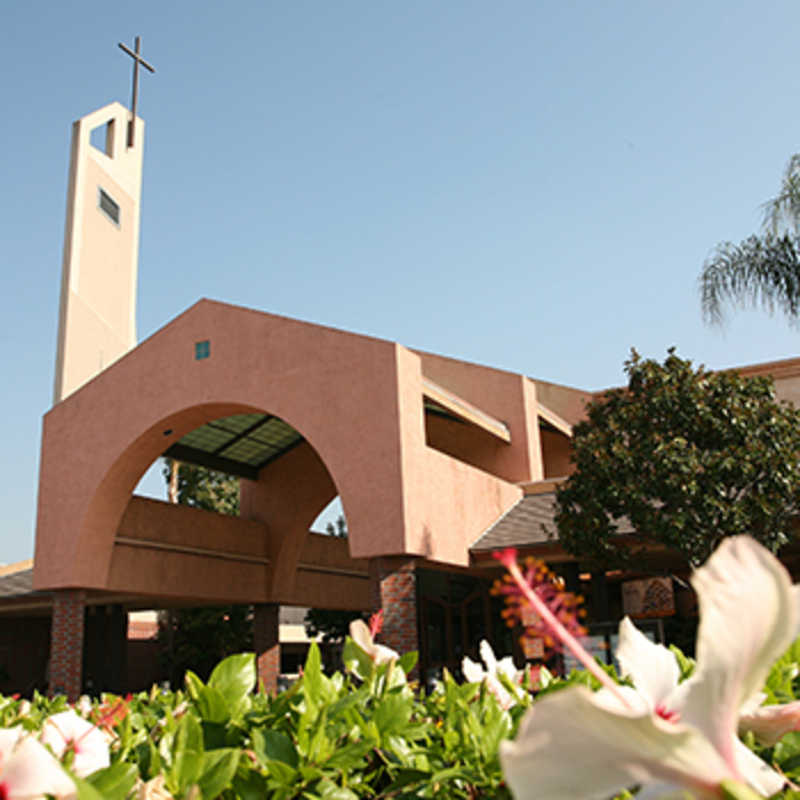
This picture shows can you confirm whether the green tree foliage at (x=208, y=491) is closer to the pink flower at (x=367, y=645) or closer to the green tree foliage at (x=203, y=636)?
the green tree foliage at (x=203, y=636)

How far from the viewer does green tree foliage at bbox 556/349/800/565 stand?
1263 centimetres

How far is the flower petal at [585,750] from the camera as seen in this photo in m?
0.72

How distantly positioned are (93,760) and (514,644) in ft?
59.7

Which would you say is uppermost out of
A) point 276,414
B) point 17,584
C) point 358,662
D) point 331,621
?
point 276,414

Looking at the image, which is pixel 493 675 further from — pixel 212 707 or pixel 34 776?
pixel 34 776

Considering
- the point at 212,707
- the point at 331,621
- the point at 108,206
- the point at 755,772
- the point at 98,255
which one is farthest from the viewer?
the point at 331,621

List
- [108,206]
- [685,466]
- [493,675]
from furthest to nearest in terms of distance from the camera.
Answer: [108,206], [685,466], [493,675]

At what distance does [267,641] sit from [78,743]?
848 inches

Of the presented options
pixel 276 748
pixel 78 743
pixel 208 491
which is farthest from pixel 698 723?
pixel 208 491

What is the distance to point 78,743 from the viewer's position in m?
1.40

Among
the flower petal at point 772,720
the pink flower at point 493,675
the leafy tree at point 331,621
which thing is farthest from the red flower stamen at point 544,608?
the leafy tree at point 331,621

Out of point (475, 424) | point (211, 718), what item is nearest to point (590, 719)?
point (211, 718)

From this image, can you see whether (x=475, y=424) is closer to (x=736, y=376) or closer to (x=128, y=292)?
(x=736, y=376)

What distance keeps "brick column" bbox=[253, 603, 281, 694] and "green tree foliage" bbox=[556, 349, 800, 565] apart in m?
10.4
